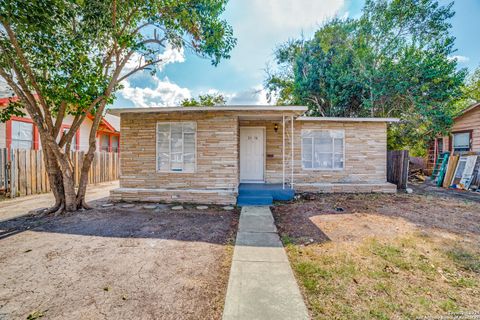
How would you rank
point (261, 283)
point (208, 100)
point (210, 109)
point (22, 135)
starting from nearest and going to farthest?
point (261, 283) → point (210, 109) → point (22, 135) → point (208, 100)

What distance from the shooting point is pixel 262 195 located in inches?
268

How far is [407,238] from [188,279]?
3956 millimetres

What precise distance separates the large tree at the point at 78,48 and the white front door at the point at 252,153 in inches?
119

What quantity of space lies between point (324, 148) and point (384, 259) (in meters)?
5.77

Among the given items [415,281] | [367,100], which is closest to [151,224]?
[415,281]

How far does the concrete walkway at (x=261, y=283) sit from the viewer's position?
2027 mm

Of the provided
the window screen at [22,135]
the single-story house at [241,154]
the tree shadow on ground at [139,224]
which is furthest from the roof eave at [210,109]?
the window screen at [22,135]

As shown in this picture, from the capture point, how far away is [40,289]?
2.46 m

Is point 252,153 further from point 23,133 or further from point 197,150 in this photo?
point 23,133

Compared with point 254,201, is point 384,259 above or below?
below

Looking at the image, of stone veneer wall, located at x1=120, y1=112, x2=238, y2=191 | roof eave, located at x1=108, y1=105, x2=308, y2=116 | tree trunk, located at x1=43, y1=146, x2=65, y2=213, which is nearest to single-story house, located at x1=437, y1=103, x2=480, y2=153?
roof eave, located at x1=108, y1=105, x2=308, y2=116

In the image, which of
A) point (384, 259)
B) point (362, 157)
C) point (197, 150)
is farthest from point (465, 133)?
point (197, 150)

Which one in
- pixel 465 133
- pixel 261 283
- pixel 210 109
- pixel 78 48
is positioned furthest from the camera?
pixel 465 133

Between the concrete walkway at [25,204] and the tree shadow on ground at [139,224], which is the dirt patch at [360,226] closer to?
the tree shadow on ground at [139,224]
